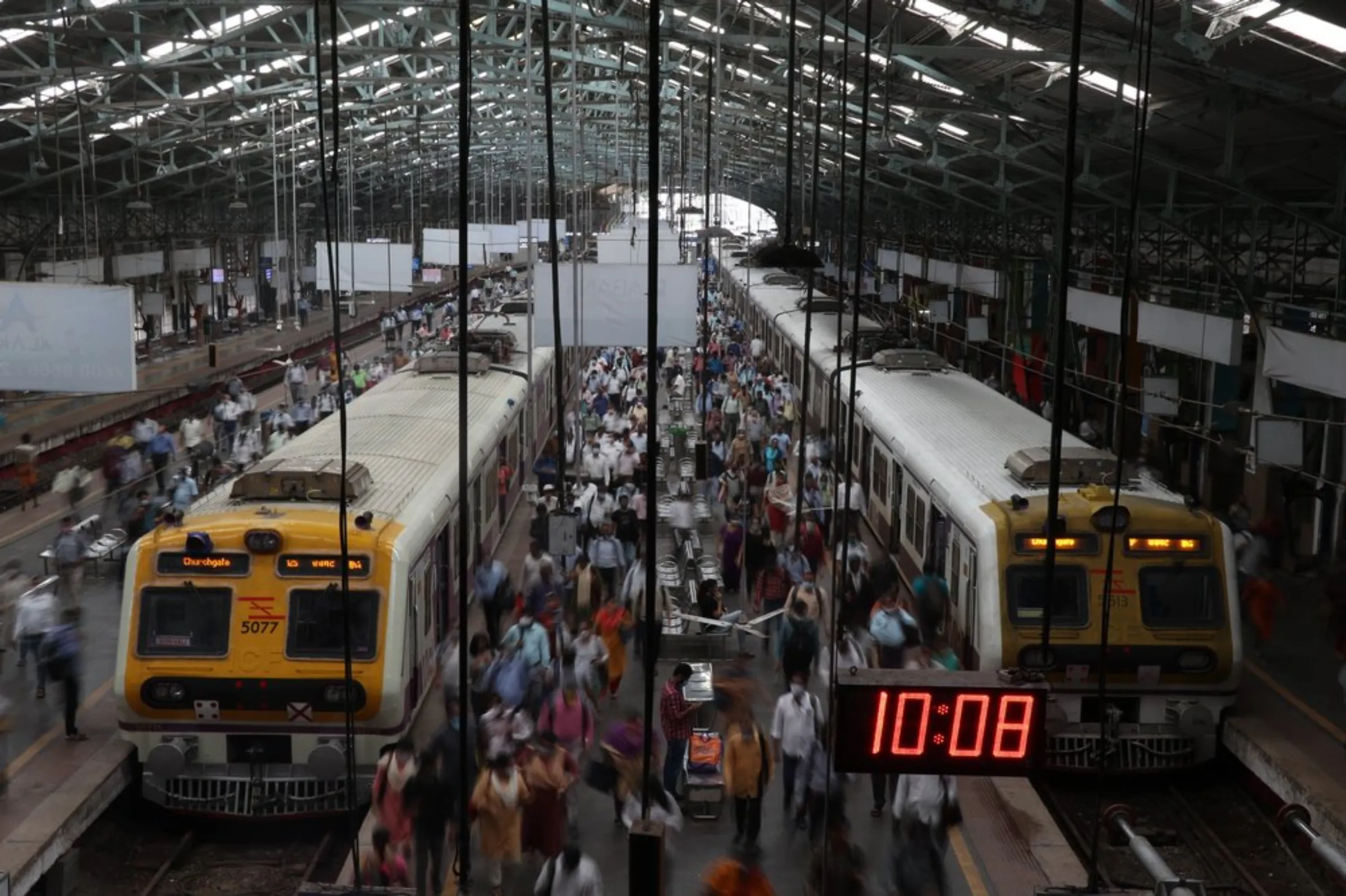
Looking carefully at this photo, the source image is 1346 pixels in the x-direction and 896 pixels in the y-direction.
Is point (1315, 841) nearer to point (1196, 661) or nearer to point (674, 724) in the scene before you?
point (674, 724)

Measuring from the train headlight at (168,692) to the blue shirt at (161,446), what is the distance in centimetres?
1262

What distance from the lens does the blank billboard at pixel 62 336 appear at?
16062 mm

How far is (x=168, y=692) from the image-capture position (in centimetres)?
1121

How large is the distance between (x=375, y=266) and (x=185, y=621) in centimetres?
1995

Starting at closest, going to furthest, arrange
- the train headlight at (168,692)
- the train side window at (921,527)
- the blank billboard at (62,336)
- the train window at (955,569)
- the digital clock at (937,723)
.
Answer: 1. the digital clock at (937,723)
2. the train headlight at (168,692)
3. the train window at (955,569)
4. the train side window at (921,527)
5. the blank billboard at (62,336)

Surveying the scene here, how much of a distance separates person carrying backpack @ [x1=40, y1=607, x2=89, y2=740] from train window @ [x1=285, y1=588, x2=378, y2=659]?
2.29m

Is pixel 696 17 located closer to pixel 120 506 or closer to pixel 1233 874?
pixel 120 506

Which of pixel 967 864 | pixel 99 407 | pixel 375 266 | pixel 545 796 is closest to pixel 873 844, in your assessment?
pixel 967 864

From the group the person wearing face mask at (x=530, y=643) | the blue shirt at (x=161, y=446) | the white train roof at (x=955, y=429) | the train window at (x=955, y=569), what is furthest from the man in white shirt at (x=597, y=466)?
the person wearing face mask at (x=530, y=643)

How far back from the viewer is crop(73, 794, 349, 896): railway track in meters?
10.9

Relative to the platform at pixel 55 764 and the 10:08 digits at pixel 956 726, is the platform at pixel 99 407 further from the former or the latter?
the 10:08 digits at pixel 956 726

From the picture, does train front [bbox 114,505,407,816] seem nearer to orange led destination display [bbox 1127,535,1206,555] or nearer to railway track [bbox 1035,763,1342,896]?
railway track [bbox 1035,763,1342,896]

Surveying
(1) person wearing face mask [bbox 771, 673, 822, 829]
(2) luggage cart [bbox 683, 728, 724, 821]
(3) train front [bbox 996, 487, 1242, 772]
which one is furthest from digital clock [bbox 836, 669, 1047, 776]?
(3) train front [bbox 996, 487, 1242, 772]

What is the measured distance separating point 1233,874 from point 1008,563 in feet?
9.45
